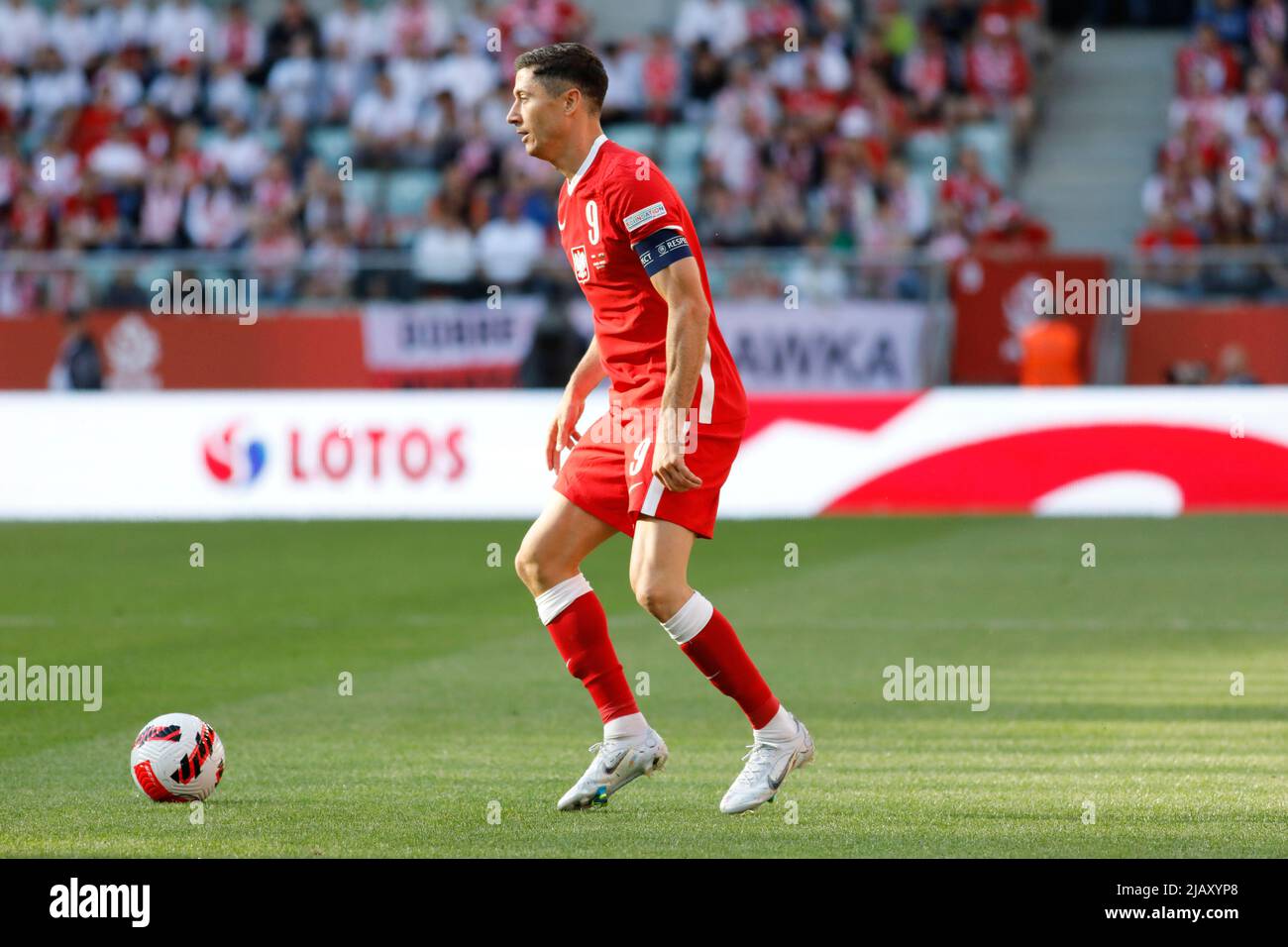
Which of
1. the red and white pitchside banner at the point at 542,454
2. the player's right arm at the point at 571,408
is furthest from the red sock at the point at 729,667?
the red and white pitchside banner at the point at 542,454

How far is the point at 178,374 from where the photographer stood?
2083 cm

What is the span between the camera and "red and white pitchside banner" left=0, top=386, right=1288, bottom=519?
17.3m

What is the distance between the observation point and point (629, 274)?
693cm

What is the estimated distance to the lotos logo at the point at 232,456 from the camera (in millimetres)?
18062

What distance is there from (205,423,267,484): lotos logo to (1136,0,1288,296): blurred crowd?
27.7ft

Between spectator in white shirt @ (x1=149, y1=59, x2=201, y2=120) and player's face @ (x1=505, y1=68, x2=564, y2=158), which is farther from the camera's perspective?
spectator in white shirt @ (x1=149, y1=59, x2=201, y2=120)

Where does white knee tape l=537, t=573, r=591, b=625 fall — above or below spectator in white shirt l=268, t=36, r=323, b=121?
below

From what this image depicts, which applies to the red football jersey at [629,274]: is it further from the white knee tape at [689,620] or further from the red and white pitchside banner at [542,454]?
the red and white pitchside banner at [542,454]

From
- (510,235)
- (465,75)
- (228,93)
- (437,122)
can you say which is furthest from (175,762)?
(228,93)

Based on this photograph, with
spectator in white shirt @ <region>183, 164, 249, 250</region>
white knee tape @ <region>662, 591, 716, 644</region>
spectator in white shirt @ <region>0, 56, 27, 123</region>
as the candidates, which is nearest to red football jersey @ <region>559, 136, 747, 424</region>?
white knee tape @ <region>662, 591, 716, 644</region>

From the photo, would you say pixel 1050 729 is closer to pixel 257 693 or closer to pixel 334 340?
pixel 257 693

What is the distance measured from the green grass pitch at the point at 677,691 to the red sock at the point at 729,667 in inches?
14.1

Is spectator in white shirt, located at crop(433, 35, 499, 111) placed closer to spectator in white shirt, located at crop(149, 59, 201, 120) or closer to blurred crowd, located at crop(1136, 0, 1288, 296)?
spectator in white shirt, located at crop(149, 59, 201, 120)
